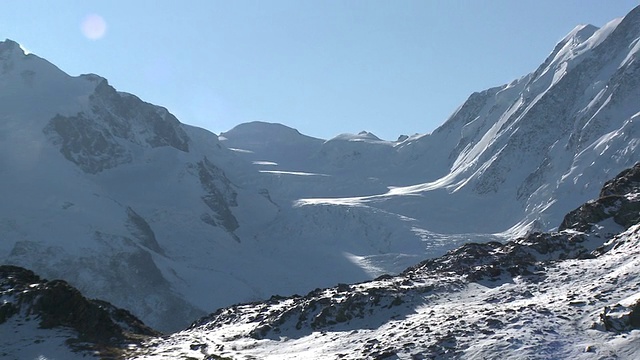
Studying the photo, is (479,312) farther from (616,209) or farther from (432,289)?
(616,209)

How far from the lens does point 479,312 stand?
1786 inches

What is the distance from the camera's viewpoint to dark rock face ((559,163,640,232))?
218 feet

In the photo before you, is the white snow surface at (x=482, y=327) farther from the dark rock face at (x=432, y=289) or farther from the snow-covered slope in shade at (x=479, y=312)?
the dark rock face at (x=432, y=289)

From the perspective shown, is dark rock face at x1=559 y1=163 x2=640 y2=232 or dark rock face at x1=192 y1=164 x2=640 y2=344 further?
dark rock face at x1=559 y1=163 x2=640 y2=232

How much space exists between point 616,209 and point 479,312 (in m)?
27.5

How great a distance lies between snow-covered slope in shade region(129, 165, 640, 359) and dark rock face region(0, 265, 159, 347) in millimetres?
3079

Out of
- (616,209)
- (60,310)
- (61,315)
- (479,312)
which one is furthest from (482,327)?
(616,209)

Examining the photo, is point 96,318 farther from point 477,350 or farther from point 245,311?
point 477,350

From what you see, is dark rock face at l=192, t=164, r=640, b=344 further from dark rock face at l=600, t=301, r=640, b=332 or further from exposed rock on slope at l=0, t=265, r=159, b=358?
exposed rock on slope at l=0, t=265, r=159, b=358

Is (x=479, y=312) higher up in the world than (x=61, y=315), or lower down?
lower down

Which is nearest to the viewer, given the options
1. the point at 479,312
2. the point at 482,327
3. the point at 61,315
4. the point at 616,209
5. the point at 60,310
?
the point at 482,327

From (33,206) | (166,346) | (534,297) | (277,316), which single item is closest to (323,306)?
(277,316)

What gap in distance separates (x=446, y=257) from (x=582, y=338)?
3250cm

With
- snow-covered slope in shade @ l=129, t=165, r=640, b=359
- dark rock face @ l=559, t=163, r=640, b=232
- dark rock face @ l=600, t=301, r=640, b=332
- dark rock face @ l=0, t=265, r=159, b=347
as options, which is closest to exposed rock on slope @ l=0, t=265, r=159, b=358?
Answer: dark rock face @ l=0, t=265, r=159, b=347
